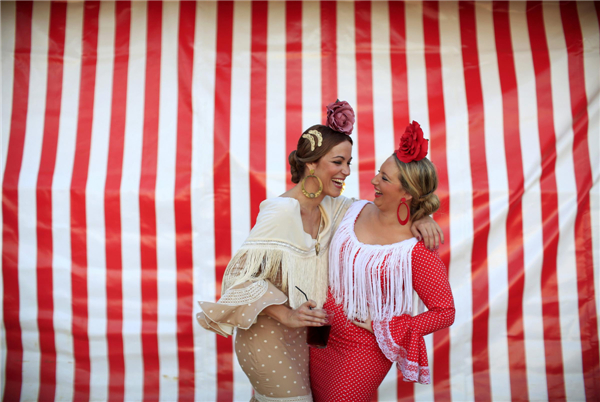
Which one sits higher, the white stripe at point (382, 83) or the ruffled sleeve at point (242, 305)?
the white stripe at point (382, 83)

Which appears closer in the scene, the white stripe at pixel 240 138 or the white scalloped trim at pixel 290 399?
the white scalloped trim at pixel 290 399

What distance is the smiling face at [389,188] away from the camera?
2.37m

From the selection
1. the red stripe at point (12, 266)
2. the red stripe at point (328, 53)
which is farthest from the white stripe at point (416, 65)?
the red stripe at point (12, 266)

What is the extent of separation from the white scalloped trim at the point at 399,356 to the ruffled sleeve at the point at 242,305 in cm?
48

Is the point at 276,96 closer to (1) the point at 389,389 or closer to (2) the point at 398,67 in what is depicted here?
(2) the point at 398,67

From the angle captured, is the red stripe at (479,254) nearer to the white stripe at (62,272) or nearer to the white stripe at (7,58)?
the white stripe at (62,272)

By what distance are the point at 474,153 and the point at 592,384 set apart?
189 cm

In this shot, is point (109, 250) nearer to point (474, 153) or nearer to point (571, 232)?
point (474, 153)

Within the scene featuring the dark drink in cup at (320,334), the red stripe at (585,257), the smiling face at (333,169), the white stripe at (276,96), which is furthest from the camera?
the white stripe at (276,96)

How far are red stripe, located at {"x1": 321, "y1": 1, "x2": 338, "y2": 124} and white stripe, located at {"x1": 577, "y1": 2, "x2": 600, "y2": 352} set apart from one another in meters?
1.86

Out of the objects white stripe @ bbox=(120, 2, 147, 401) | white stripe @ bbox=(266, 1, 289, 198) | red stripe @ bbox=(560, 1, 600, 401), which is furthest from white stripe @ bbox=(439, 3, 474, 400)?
white stripe @ bbox=(120, 2, 147, 401)

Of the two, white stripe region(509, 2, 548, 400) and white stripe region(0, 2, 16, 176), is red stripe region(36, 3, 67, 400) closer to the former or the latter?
white stripe region(0, 2, 16, 176)

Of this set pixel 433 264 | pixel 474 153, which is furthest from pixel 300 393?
pixel 474 153

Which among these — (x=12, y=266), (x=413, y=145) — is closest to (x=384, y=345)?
(x=413, y=145)
